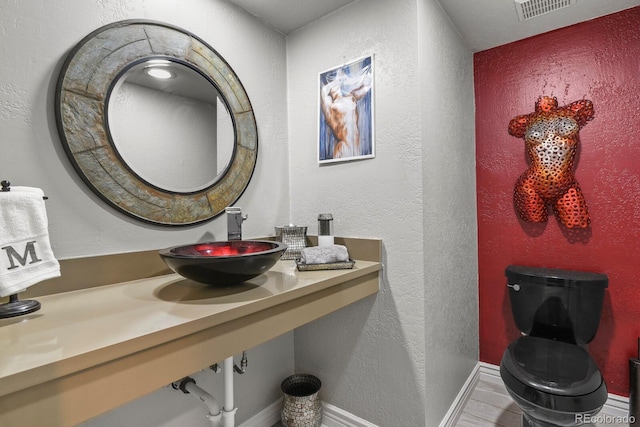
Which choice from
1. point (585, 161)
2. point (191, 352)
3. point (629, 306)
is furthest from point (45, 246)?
point (629, 306)

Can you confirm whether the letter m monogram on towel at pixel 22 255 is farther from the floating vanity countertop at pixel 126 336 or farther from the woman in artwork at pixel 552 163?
the woman in artwork at pixel 552 163

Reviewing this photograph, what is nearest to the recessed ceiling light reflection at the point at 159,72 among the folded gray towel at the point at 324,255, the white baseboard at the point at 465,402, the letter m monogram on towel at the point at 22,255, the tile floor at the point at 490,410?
the letter m monogram on towel at the point at 22,255

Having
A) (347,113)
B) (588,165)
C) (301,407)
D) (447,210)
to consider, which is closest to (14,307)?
(301,407)

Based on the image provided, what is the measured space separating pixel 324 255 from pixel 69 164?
101cm

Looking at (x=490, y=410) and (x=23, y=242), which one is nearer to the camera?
(x=23, y=242)

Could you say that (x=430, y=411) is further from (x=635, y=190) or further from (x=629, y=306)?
(x=635, y=190)

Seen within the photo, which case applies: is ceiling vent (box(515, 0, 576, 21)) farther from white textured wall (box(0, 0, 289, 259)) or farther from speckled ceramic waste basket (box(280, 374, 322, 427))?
speckled ceramic waste basket (box(280, 374, 322, 427))

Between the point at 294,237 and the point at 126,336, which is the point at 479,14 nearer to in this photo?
the point at 294,237

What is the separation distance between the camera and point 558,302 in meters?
1.71

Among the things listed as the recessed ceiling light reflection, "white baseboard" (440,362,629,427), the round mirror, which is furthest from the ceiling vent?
"white baseboard" (440,362,629,427)

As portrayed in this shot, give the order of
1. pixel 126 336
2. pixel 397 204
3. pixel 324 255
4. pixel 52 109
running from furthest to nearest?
pixel 397 204
pixel 324 255
pixel 52 109
pixel 126 336

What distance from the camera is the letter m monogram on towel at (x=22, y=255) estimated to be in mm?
838

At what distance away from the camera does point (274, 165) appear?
189 centimetres

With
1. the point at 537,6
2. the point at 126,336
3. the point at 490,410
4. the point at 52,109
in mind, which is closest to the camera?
the point at 126,336
